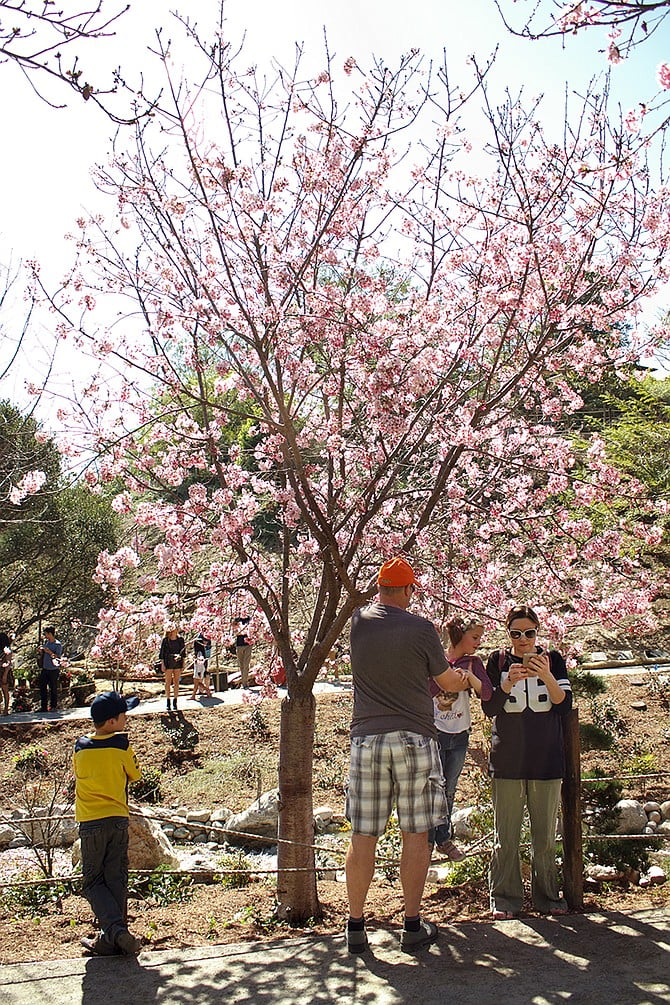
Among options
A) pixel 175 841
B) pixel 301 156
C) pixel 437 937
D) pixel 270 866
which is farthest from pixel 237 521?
pixel 175 841

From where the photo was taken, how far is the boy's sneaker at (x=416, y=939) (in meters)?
4.14

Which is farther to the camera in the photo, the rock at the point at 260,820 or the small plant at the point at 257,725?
the small plant at the point at 257,725

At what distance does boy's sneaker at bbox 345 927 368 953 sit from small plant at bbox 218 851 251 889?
5.83 ft

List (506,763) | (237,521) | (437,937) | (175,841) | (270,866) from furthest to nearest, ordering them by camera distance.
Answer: (175,841), (270,866), (237,521), (506,763), (437,937)

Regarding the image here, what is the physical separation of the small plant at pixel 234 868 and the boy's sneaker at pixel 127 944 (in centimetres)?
149

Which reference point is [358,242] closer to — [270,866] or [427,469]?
[427,469]

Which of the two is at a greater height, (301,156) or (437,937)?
(301,156)

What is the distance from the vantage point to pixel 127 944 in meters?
4.37

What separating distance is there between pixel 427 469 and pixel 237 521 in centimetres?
165

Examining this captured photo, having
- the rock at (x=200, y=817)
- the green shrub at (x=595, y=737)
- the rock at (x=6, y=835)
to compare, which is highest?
the green shrub at (x=595, y=737)

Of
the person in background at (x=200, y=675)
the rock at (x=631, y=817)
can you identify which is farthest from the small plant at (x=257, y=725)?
the rock at (x=631, y=817)

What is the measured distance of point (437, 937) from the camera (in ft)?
14.1

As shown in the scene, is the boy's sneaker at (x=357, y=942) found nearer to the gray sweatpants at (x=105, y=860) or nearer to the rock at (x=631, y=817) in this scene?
the gray sweatpants at (x=105, y=860)

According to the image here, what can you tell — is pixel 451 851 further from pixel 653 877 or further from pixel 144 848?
pixel 144 848
